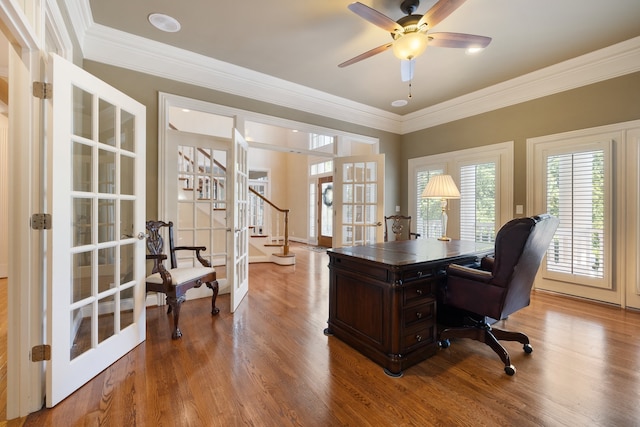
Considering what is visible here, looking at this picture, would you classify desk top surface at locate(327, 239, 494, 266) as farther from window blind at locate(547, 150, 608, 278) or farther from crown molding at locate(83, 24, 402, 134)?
crown molding at locate(83, 24, 402, 134)

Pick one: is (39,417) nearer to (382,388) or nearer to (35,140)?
(35,140)

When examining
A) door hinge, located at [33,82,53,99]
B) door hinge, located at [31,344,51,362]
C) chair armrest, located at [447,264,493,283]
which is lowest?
door hinge, located at [31,344,51,362]

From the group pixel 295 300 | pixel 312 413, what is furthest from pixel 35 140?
pixel 295 300

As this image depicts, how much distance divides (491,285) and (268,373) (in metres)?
1.59

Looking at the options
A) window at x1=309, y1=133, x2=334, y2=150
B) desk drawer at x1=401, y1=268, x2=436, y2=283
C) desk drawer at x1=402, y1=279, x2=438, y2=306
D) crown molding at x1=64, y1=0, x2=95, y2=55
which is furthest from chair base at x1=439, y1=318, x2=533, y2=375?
window at x1=309, y1=133, x2=334, y2=150

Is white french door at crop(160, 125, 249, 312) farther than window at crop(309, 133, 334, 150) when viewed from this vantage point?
No

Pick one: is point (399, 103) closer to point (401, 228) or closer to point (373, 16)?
point (401, 228)

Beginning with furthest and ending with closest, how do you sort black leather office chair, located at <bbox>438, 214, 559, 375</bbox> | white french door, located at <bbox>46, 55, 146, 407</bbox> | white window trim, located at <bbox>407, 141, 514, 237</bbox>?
white window trim, located at <bbox>407, 141, 514, 237</bbox>, black leather office chair, located at <bbox>438, 214, 559, 375</bbox>, white french door, located at <bbox>46, 55, 146, 407</bbox>

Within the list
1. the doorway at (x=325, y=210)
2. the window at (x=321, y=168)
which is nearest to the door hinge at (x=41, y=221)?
the doorway at (x=325, y=210)

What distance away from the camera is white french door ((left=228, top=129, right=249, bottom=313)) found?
2.93 meters

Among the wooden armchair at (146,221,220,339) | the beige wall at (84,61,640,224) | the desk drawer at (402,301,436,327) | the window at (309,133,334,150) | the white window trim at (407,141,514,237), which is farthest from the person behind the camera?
the window at (309,133,334,150)

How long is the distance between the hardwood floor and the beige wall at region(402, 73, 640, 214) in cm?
222

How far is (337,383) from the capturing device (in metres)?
1.74

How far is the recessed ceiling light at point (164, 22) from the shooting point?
260 centimetres
